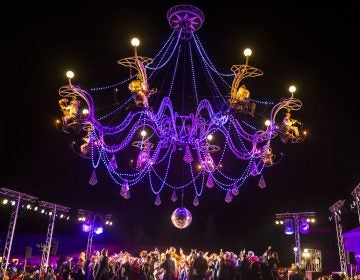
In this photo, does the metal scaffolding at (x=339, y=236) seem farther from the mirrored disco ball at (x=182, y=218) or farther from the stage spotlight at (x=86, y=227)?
the stage spotlight at (x=86, y=227)

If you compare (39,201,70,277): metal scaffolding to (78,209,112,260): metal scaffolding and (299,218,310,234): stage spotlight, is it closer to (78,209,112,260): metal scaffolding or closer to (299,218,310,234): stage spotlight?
(78,209,112,260): metal scaffolding

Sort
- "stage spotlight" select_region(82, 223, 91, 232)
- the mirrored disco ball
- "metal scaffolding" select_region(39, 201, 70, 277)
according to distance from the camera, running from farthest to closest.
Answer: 1. "stage spotlight" select_region(82, 223, 91, 232)
2. "metal scaffolding" select_region(39, 201, 70, 277)
3. the mirrored disco ball

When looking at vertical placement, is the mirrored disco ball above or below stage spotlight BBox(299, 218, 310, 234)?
below

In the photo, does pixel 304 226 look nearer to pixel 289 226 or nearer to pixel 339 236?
pixel 289 226

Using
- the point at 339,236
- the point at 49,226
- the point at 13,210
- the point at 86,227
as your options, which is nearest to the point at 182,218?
the point at 13,210

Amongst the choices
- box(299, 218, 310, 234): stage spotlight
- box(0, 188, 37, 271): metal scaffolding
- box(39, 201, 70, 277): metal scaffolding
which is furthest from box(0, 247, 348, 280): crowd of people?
box(299, 218, 310, 234): stage spotlight

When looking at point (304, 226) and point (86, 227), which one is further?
point (86, 227)

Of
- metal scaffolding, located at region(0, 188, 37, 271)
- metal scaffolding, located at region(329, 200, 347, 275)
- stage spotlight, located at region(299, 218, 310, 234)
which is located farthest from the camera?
stage spotlight, located at region(299, 218, 310, 234)

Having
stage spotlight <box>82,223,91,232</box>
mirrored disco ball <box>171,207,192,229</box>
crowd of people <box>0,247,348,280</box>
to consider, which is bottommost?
crowd of people <box>0,247,348,280</box>

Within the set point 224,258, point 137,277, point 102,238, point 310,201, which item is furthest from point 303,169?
point 102,238

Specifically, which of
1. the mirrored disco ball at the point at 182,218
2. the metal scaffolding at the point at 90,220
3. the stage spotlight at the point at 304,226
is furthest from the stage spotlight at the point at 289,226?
the metal scaffolding at the point at 90,220

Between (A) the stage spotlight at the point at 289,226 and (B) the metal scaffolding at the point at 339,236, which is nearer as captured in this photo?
(B) the metal scaffolding at the point at 339,236

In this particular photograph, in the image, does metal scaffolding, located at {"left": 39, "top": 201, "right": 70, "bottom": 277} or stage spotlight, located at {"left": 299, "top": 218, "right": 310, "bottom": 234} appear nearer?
metal scaffolding, located at {"left": 39, "top": 201, "right": 70, "bottom": 277}

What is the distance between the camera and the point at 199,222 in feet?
76.5
